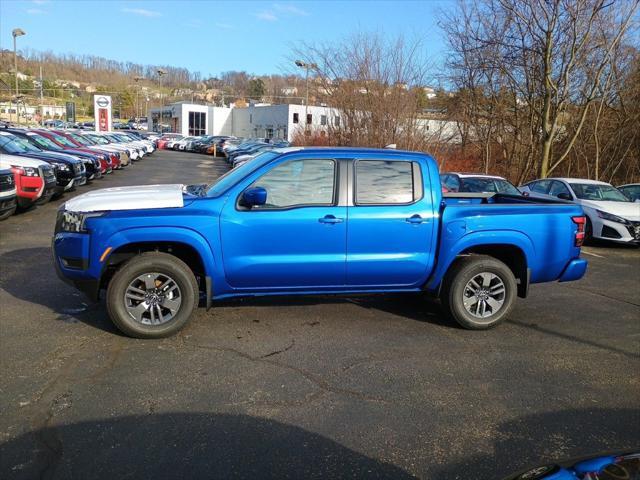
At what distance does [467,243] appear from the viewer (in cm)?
569

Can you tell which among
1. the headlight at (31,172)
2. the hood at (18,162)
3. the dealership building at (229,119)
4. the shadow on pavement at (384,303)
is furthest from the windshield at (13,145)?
the dealership building at (229,119)

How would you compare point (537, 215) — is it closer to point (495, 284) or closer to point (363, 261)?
point (495, 284)

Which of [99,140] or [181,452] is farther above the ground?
[99,140]

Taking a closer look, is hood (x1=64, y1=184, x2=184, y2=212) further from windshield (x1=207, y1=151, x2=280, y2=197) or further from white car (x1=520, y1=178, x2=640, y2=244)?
white car (x1=520, y1=178, x2=640, y2=244)

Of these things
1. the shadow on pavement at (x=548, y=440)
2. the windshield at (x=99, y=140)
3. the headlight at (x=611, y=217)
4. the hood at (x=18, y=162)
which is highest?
the windshield at (x=99, y=140)

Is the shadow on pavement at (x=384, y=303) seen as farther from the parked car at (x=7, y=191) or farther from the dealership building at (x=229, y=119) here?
the dealership building at (x=229, y=119)

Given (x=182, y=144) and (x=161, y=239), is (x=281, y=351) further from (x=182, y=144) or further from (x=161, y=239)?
(x=182, y=144)

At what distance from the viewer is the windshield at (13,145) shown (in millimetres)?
13516

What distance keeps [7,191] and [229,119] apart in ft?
281

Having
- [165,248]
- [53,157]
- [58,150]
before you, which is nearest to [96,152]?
[58,150]

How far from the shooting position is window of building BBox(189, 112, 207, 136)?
94.5 meters

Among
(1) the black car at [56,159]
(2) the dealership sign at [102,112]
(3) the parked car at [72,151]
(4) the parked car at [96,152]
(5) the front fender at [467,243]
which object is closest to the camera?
(5) the front fender at [467,243]

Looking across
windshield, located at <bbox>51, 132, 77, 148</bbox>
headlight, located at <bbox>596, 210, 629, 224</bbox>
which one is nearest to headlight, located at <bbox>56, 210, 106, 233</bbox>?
headlight, located at <bbox>596, 210, 629, 224</bbox>

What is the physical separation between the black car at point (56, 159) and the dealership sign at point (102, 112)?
103ft
